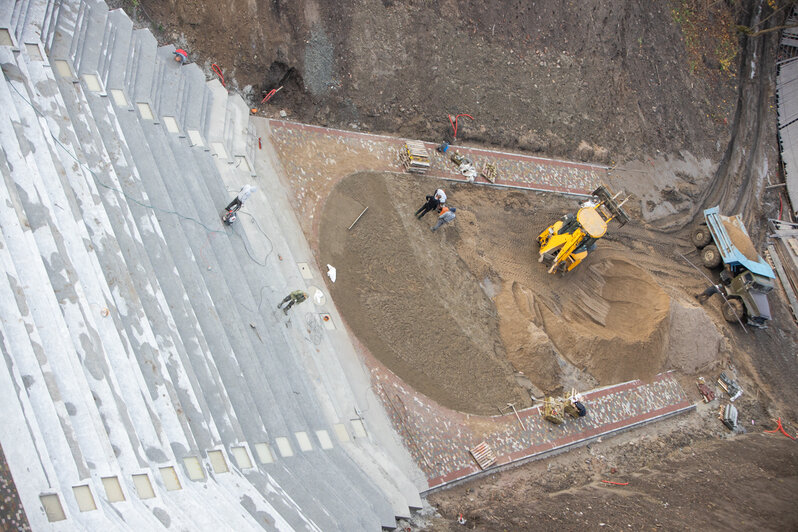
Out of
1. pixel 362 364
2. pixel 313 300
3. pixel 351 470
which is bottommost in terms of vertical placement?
pixel 351 470

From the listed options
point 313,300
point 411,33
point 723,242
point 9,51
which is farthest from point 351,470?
point 723,242

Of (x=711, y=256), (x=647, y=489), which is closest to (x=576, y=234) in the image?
(x=711, y=256)

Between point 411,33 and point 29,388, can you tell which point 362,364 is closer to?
point 29,388

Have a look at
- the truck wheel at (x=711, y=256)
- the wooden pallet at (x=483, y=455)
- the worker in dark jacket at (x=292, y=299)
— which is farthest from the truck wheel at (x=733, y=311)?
the worker in dark jacket at (x=292, y=299)

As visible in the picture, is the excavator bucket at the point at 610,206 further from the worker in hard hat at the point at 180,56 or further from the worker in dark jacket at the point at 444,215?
the worker in hard hat at the point at 180,56

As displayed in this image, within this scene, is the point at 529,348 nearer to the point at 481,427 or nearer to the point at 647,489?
the point at 481,427

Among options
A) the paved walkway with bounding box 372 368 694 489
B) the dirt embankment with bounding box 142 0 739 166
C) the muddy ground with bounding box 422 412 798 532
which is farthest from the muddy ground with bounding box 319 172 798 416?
the dirt embankment with bounding box 142 0 739 166
